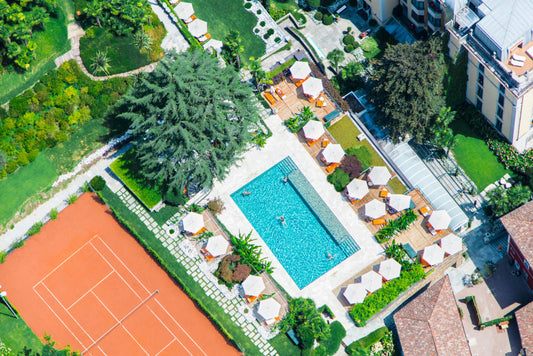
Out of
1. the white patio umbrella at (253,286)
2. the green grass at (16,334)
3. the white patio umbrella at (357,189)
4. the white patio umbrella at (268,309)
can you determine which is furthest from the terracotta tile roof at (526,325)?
the green grass at (16,334)

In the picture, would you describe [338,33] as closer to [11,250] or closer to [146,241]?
[146,241]

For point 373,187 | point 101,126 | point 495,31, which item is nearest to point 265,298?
point 373,187

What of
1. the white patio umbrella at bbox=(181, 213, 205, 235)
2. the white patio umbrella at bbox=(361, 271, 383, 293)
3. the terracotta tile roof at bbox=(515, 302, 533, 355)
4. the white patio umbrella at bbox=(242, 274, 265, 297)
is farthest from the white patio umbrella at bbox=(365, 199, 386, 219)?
the white patio umbrella at bbox=(181, 213, 205, 235)

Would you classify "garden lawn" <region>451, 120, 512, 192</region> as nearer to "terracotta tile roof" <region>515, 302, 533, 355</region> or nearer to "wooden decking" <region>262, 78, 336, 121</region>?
"wooden decking" <region>262, 78, 336, 121</region>

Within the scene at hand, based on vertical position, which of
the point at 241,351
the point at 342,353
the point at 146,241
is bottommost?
the point at 342,353

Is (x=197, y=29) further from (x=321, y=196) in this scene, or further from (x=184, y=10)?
(x=321, y=196)
